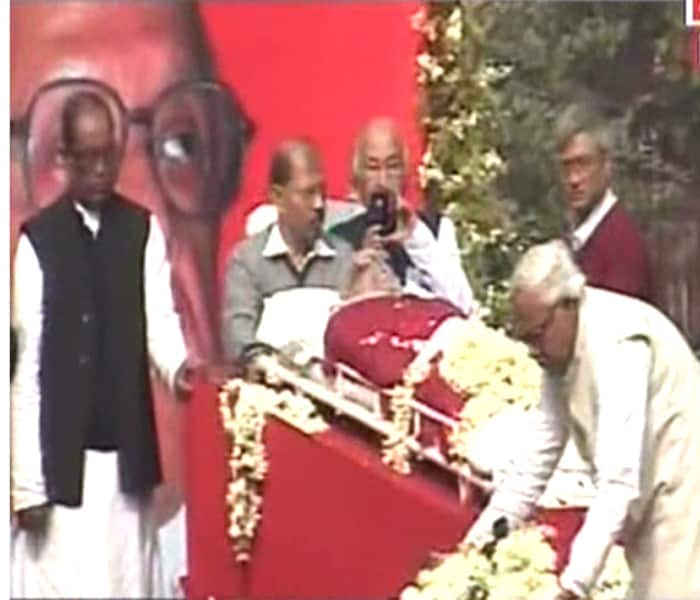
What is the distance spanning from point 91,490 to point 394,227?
0.38 m

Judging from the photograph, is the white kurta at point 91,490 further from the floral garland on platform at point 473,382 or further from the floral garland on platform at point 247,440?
the floral garland on platform at point 473,382

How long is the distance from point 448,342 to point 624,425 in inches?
7.0

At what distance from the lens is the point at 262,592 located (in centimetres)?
157

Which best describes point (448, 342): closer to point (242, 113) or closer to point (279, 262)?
point (279, 262)

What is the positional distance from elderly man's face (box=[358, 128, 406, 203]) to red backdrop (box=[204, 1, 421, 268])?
0.05 feet

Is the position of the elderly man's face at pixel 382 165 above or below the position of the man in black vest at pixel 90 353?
above

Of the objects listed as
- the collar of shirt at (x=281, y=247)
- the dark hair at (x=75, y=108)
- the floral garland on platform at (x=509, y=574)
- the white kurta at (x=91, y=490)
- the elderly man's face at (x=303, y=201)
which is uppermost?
the dark hair at (x=75, y=108)

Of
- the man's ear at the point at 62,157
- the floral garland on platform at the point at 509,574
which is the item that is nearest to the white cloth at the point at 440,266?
the floral garland on platform at the point at 509,574

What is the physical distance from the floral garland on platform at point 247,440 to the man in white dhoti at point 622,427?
23cm

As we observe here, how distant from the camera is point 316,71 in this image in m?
1.56

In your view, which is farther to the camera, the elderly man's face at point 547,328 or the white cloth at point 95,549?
the white cloth at point 95,549

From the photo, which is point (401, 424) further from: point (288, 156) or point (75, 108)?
point (75, 108)

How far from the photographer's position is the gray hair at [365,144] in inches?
60.7

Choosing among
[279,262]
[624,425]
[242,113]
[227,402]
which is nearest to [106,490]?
[227,402]
